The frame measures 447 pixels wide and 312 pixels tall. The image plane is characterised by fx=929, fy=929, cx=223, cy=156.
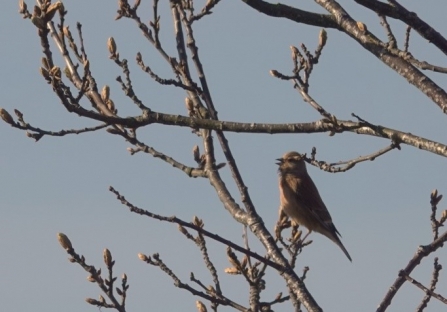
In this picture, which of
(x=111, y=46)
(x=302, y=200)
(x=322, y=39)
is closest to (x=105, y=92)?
(x=111, y=46)

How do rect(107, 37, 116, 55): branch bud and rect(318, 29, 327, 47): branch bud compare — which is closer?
rect(107, 37, 116, 55): branch bud

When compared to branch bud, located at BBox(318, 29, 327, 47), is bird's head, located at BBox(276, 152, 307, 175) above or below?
above

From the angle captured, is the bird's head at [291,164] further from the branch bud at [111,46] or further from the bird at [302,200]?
the branch bud at [111,46]

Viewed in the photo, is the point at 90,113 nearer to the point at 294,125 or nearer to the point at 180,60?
the point at 294,125

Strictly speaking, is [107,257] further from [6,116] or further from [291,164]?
[291,164]

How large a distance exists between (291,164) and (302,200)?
29.9 inches

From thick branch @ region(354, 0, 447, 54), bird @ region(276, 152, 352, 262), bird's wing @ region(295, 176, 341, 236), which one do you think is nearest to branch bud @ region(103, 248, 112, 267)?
thick branch @ region(354, 0, 447, 54)

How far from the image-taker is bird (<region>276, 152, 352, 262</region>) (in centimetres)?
1282

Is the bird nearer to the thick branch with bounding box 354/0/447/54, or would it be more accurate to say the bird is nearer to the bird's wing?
the bird's wing

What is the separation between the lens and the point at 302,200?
512 inches

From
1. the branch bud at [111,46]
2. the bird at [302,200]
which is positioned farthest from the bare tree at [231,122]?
the bird at [302,200]

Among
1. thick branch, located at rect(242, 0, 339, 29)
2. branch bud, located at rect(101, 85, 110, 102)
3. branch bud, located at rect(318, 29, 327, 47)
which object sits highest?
branch bud, located at rect(318, 29, 327, 47)

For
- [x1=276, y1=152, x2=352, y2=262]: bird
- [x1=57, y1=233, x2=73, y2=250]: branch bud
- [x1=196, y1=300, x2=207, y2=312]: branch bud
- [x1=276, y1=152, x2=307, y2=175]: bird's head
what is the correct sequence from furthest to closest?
[x1=276, y1=152, x2=307, y2=175]: bird's head, [x1=276, y1=152, x2=352, y2=262]: bird, [x1=196, y1=300, x2=207, y2=312]: branch bud, [x1=57, y1=233, x2=73, y2=250]: branch bud

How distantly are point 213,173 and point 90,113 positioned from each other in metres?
2.06
